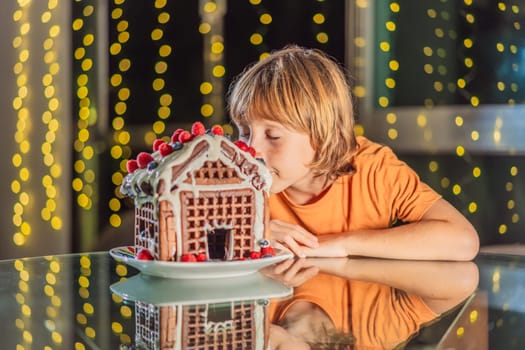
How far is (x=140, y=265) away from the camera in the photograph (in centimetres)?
97

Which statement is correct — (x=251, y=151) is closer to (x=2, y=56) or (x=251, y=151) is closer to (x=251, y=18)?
(x=251, y=18)

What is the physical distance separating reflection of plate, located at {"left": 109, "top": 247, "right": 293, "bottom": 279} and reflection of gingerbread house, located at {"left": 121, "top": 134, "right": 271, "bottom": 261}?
17 mm

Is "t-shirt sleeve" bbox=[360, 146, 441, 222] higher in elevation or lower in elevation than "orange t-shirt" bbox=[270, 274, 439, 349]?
higher

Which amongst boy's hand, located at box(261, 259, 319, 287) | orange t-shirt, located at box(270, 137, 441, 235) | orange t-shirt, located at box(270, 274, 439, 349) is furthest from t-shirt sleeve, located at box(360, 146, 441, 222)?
orange t-shirt, located at box(270, 274, 439, 349)

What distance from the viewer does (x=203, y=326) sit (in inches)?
28.7

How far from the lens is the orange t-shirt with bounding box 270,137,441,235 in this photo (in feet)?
4.80

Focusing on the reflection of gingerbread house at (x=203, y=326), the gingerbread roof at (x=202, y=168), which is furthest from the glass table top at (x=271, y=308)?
the gingerbread roof at (x=202, y=168)

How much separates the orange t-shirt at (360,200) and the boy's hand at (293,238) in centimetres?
24

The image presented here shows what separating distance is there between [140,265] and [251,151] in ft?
0.66

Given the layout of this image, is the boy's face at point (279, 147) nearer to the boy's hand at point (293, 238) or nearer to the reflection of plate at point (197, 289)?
the boy's hand at point (293, 238)

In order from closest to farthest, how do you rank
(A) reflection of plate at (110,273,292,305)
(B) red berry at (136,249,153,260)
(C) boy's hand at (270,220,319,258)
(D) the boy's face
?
(A) reflection of plate at (110,273,292,305)
(B) red berry at (136,249,153,260)
(C) boy's hand at (270,220,319,258)
(D) the boy's face

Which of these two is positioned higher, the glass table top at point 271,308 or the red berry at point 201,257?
the red berry at point 201,257

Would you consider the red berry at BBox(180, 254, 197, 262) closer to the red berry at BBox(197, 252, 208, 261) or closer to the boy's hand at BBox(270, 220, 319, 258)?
the red berry at BBox(197, 252, 208, 261)

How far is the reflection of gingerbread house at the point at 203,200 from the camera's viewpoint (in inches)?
37.0
